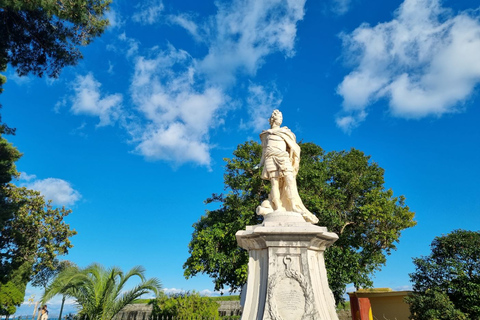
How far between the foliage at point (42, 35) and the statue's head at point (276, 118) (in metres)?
5.55

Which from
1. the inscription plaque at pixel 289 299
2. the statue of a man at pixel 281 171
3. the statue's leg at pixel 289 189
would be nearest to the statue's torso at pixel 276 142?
the statue of a man at pixel 281 171

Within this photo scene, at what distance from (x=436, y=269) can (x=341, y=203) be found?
4707 mm

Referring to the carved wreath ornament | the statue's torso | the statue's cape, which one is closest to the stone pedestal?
the carved wreath ornament

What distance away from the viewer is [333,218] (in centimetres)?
1305

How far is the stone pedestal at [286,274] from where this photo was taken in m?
4.95

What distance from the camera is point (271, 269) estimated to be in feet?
17.0

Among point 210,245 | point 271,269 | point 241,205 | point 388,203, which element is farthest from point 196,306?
point 388,203

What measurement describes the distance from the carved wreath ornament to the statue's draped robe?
115 centimetres

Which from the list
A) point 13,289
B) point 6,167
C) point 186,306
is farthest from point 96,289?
point 13,289

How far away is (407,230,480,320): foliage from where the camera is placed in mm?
9375

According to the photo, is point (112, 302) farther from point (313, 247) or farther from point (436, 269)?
point (436, 269)

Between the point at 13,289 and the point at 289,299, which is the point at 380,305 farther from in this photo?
the point at 13,289

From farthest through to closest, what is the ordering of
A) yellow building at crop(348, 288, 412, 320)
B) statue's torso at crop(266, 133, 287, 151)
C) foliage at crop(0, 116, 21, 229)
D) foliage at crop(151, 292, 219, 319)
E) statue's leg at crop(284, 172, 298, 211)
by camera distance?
yellow building at crop(348, 288, 412, 320), foliage at crop(0, 116, 21, 229), foliage at crop(151, 292, 219, 319), statue's torso at crop(266, 133, 287, 151), statue's leg at crop(284, 172, 298, 211)

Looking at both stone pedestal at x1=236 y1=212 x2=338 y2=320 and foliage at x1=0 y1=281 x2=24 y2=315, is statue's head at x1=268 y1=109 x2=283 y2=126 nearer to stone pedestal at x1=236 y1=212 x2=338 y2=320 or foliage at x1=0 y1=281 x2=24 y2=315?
stone pedestal at x1=236 y1=212 x2=338 y2=320
